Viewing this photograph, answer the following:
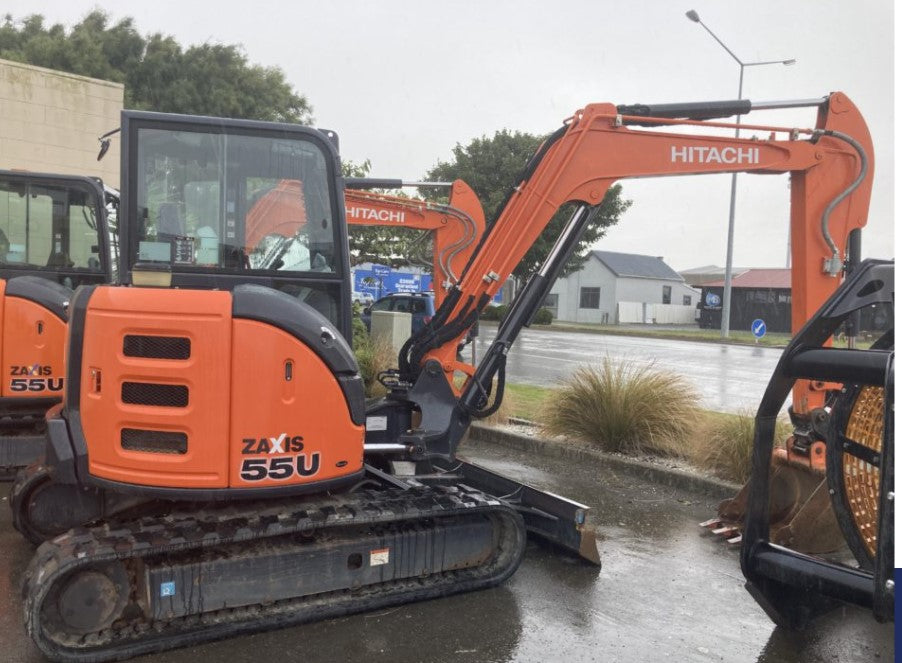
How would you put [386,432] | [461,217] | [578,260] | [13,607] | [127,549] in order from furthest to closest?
[578,260] → [461,217] → [386,432] → [13,607] → [127,549]

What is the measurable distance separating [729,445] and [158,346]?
5236mm

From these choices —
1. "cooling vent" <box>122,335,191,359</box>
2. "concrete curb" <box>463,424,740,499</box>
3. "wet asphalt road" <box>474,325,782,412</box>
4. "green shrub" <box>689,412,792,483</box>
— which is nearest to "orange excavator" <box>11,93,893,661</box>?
"cooling vent" <box>122,335,191,359</box>

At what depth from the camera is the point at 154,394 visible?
3.93 metres

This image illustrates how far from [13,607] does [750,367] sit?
18.3m

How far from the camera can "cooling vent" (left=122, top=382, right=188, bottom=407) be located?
12.8ft

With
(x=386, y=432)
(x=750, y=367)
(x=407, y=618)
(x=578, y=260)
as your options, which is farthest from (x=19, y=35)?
(x=407, y=618)

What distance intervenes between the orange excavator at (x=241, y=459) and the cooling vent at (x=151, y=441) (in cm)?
1

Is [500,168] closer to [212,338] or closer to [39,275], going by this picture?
[39,275]

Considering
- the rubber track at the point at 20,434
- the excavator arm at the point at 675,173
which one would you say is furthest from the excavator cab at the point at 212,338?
the rubber track at the point at 20,434

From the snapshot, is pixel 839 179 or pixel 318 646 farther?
pixel 839 179

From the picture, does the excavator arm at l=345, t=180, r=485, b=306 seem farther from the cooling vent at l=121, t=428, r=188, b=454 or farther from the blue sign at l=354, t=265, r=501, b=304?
the blue sign at l=354, t=265, r=501, b=304

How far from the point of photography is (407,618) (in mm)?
4348

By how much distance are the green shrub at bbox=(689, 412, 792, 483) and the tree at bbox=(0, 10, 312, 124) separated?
81.1ft

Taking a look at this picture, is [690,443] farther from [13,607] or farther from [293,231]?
[13,607]
